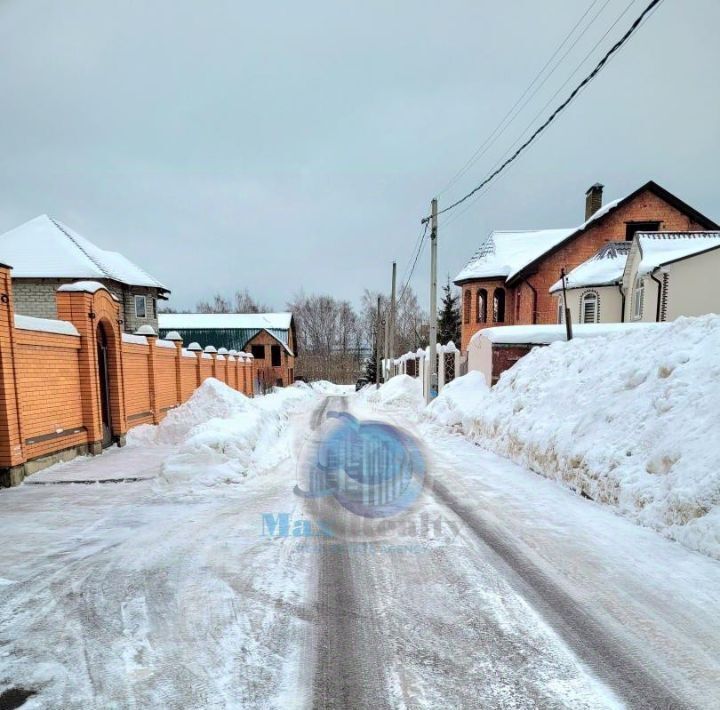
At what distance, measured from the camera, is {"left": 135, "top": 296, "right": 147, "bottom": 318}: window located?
93.5 feet

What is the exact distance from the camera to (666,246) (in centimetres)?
1783

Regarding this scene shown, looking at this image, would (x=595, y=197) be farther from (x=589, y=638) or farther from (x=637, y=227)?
(x=589, y=638)

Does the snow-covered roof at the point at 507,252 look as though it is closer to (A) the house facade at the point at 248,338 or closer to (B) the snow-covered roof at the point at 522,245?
(B) the snow-covered roof at the point at 522,245

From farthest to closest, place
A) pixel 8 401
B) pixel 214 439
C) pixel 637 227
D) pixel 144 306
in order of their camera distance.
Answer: pixel 144 306 < pixel 637 227 < pixel 214 439 < pixel 8 401

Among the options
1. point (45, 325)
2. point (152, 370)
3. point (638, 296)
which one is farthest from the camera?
point (638, 296)

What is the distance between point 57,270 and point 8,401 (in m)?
21.7

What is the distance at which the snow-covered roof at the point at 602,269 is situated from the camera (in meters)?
21.0

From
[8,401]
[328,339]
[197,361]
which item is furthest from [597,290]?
[328,339]

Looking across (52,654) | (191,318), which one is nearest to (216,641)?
(52,654)

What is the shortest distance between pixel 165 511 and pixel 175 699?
3343 millimetres

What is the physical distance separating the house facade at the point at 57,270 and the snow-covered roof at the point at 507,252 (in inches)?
841

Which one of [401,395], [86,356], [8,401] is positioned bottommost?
[401,395]

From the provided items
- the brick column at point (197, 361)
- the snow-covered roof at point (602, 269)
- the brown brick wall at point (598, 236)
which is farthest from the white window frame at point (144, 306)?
the snow-covered roof at point (602, 269)

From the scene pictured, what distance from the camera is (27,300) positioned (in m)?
23.4
